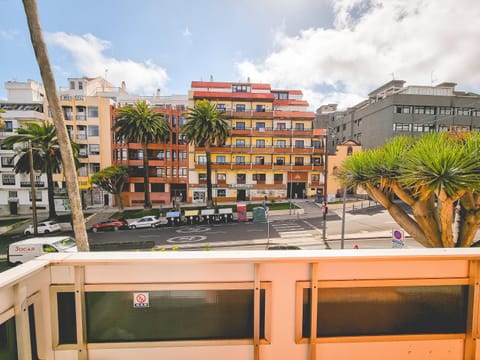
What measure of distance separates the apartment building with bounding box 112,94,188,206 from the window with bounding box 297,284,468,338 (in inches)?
1394

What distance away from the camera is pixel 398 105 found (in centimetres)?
3709

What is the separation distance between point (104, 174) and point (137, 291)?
106ft

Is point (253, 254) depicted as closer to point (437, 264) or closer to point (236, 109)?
point (437, 264)

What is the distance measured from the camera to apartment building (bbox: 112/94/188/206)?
35.8m

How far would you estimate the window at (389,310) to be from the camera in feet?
7.68

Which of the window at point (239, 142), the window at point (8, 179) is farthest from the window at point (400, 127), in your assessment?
the window at point (8, 179)

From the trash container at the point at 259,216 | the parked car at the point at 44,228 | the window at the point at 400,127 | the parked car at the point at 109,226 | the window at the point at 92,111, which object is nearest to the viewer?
the parked car at the point at 44,228

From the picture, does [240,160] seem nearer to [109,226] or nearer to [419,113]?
[109,226]

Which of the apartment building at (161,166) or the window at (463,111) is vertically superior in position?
the window at (463,111)

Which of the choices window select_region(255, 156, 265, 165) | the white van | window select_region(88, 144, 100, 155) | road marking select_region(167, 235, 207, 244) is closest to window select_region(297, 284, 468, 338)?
the white van

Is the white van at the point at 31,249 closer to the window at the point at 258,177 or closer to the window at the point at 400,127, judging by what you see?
the window at the point at 258,177

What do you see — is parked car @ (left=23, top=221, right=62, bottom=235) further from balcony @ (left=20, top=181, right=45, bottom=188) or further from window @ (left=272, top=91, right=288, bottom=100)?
window @ (left=272, top=91, right=288, bottom=100)

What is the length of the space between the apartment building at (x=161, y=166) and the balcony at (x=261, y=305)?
34848 millimetres

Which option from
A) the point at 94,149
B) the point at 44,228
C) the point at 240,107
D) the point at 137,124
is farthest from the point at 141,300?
the point at 94,149
